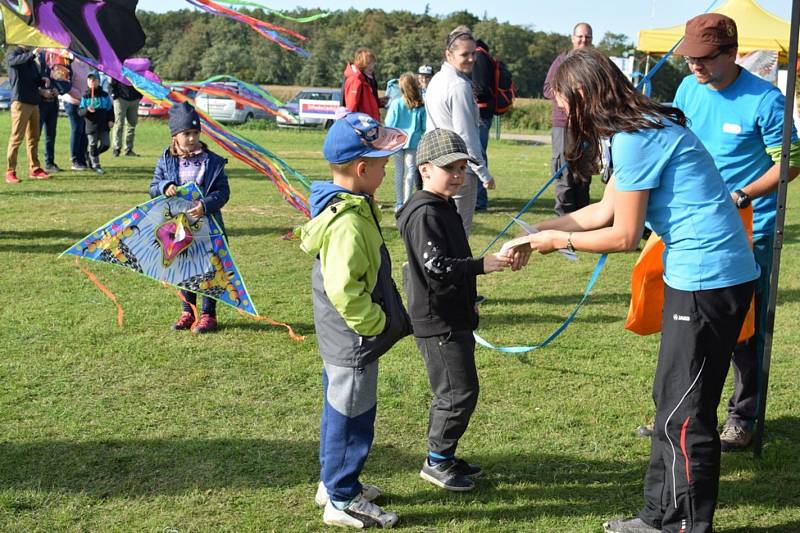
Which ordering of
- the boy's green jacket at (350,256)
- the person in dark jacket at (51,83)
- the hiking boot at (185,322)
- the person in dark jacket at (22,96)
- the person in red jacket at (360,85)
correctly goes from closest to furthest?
the boy's green jacket at (350,256), the hiking boot at (185,322), the person in red jacket at (360,85), the person in dark jacket at (22,96), the person in dark jacket at (51,83)

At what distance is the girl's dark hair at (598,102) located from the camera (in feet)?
10.2

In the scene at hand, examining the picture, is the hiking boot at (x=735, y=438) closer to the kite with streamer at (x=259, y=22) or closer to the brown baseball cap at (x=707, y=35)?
the brown baseball cap at (x=707, y=35)

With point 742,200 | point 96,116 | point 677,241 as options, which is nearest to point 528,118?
point 96,116

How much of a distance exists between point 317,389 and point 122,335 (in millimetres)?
1740

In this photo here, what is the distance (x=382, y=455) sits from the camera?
4270 mm

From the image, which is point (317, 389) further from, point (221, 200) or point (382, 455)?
point (221, 200)

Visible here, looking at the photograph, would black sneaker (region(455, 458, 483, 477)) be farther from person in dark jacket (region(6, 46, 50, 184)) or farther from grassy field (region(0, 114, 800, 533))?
person in dark jacket (region(6, 46, 50, 184))

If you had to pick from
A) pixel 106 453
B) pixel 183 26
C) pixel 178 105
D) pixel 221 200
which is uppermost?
pixel 183 26

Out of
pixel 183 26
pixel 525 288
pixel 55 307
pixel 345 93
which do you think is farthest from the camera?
pixel 183 26

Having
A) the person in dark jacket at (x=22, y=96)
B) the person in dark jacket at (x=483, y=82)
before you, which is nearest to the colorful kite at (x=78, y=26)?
the person in dark jacket at (x=483, y=82)

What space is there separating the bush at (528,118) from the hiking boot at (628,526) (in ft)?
102

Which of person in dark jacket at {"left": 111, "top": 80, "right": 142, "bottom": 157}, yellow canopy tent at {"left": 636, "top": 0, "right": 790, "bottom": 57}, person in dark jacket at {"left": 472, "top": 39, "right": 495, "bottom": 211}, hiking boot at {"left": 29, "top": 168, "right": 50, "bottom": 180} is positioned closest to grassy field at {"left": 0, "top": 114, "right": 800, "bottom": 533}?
person in dark jacket at {"left": 472, "top": 39, "right": 495, "bottom": 211}

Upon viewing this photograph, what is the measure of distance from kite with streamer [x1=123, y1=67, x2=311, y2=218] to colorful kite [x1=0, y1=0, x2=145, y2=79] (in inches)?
8.6

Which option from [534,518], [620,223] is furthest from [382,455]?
[620,223]
